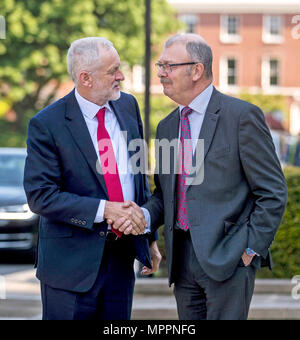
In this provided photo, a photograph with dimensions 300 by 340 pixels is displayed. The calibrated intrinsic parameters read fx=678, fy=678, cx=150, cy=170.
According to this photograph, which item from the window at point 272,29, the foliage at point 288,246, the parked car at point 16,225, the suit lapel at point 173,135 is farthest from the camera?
the window at point 272,29

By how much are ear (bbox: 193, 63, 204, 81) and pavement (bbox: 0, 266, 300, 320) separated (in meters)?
3.09

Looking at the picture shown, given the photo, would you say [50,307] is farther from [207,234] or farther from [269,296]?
[269,296]

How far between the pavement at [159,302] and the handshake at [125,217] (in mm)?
2696

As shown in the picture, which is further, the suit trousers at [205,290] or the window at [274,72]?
the window at [274,72]

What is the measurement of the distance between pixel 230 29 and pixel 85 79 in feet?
138

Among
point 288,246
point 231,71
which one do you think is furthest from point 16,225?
point 231,71

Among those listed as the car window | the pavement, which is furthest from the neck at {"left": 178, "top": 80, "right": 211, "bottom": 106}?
the car window

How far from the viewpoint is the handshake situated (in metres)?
3.50

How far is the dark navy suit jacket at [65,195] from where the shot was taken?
3.46 meters

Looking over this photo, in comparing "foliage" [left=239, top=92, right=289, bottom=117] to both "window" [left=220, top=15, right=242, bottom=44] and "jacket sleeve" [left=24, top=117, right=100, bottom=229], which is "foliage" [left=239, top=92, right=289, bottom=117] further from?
"jacket sleeve" [left=24, top=117, right=100, bottom=229]

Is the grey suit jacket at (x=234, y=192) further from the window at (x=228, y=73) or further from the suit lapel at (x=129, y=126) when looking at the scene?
the window at (x=228, y=73)

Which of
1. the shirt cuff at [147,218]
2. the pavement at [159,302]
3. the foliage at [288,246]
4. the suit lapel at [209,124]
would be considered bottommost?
the pavement at [159,302]

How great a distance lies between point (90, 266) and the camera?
3.53 m

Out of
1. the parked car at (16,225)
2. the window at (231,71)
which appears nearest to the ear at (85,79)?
the parked car at (16,225)
